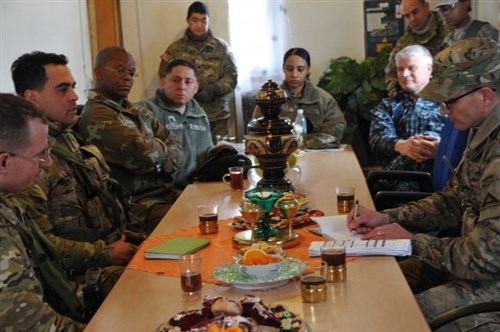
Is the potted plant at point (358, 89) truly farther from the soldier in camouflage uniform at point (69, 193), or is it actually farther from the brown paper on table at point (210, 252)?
the brown paper on table at point (210, 252)

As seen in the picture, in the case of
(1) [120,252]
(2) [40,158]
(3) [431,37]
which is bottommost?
(1) [120,252]

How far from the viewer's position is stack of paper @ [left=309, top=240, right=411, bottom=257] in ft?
6.41

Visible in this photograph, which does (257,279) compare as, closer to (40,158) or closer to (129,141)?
(40,158)

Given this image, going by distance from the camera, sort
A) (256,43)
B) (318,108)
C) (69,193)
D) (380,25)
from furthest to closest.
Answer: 1. (256,43)
2. (380,25)
3. (318,108)
4. (69,193)

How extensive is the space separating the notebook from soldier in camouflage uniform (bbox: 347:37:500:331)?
50 cm

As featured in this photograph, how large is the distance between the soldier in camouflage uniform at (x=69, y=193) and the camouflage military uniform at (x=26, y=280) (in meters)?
0.38

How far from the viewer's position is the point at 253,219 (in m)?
Answer: 2.11

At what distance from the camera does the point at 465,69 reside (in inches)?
81.4

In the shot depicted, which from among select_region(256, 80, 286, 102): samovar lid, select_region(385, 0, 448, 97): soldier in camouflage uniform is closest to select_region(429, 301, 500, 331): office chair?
select_region(256, 80, 286, 102): samovar lid

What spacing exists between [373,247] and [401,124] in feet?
8.41

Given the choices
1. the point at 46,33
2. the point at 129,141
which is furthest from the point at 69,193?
the point at 46,33

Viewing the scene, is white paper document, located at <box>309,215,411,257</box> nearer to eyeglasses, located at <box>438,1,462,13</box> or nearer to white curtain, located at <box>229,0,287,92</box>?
eyeglasses, located at <box>438,1,462,13</box>

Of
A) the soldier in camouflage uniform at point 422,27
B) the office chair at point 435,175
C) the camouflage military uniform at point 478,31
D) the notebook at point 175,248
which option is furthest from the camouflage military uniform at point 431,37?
the notebook at point 175,248

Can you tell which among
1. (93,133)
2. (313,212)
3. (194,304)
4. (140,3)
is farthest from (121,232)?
(140,3)
